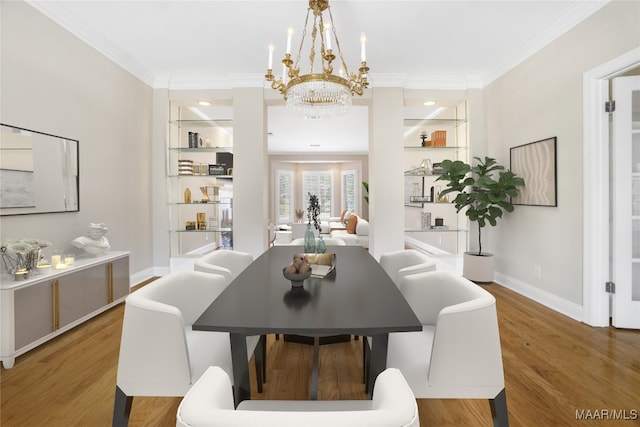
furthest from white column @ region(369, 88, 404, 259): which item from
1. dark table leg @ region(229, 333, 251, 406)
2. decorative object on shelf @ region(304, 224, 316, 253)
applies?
dark table leg @ region(229, 333, 251, 406)

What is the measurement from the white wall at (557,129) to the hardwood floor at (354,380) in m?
0.64

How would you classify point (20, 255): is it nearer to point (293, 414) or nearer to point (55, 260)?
point (55, 260)

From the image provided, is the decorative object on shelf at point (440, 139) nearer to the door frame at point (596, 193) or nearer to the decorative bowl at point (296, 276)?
the door frame at point (596, 193)

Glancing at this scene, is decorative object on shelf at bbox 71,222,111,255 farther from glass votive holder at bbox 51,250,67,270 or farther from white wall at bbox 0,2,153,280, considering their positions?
glass votive holder at bbox 51,250,67,270

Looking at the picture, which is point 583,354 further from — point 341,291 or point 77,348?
point 77,348

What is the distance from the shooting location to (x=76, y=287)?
2666 mm

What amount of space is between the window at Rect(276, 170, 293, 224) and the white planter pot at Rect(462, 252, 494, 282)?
25.4 ft

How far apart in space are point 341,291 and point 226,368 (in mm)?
600

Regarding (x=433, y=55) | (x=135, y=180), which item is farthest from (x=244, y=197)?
(x=433, y=55)

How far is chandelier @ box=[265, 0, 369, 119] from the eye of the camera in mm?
2086

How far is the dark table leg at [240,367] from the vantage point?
1.25 meters

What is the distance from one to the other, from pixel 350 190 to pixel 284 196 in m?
2.35

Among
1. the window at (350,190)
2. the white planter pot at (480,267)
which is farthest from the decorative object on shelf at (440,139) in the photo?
the window at (350,190)

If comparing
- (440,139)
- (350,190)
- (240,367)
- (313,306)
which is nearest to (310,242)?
(313,306)
